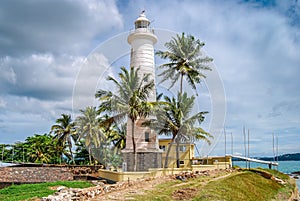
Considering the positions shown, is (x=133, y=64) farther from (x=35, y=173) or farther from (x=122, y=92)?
(x=35, y=173)

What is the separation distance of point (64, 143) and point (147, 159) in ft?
67.8

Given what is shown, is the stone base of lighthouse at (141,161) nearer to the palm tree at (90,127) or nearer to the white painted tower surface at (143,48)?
the white painted tower surface at (143,48)

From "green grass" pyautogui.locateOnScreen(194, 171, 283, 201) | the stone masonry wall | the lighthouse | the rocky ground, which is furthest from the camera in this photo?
the stone masonry wall

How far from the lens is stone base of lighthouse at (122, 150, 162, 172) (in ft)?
70.9

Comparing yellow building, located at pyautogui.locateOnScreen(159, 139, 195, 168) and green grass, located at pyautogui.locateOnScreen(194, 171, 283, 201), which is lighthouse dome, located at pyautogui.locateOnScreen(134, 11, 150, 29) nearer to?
yellow building, located at pyautogui.locateOnScreen(159, 139, 195, 168)

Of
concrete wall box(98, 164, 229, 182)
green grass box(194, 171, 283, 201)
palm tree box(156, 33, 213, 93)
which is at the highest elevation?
palm tree box(156, 33, 213, 93)

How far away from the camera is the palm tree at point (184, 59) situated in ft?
84.2

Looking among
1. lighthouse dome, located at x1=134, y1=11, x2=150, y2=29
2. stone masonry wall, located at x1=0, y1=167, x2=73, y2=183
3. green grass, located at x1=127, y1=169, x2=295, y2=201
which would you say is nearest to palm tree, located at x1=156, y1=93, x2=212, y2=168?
green grass, located at x1=127, y1=169, x2=295, y2=201

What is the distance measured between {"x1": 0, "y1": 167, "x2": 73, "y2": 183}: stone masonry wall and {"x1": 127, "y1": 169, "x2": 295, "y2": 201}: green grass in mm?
13093

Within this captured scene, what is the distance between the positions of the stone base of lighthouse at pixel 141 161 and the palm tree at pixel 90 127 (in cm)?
1517

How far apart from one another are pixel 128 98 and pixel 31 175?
1196 cm

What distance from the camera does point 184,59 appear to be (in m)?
25.7

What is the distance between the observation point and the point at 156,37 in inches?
971

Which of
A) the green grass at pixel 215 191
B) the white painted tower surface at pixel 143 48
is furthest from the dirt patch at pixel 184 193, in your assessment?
the white painted tower surface at pixel 143 48
